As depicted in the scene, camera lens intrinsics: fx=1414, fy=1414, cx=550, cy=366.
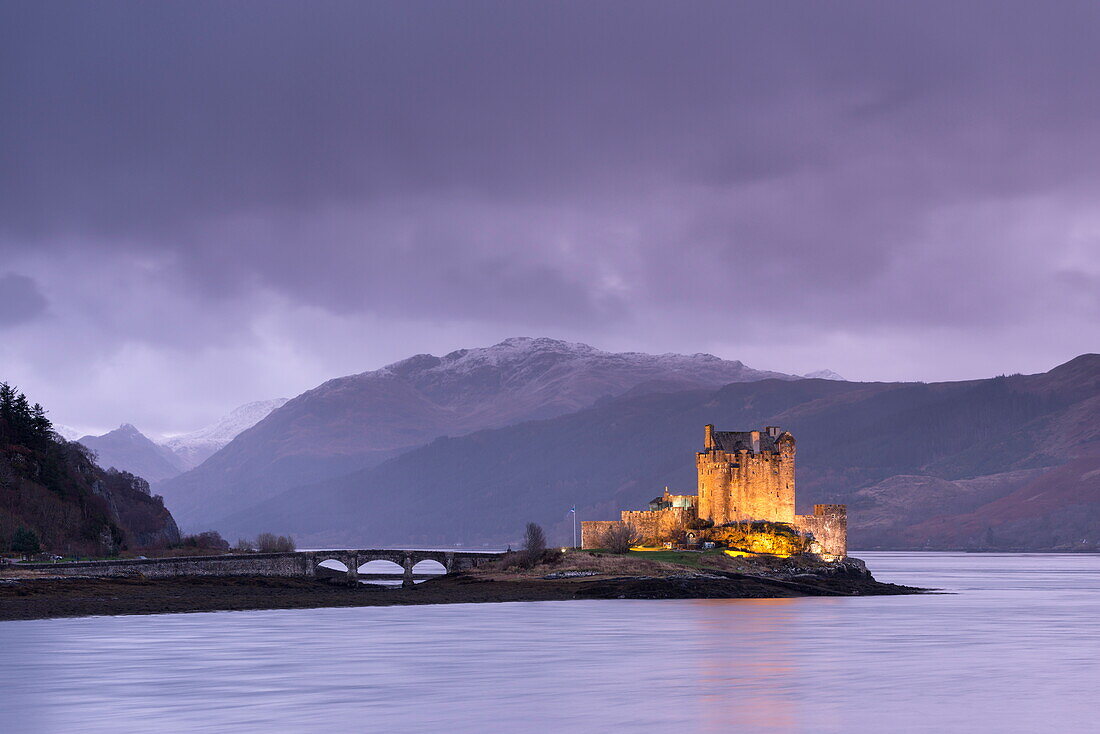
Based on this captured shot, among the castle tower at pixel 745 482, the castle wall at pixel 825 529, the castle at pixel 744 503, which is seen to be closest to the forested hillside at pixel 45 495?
the castle at pixel 744 503

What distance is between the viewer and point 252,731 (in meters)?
44.0

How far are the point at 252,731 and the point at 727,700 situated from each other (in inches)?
722

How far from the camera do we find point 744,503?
14712 centimetres

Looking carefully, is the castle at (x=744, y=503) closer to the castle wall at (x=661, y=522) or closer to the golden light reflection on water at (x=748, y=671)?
the castle wall at (x=661, y=522)

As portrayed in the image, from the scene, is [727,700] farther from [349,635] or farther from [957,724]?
[349,635]

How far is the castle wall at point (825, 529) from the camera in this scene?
148 metres

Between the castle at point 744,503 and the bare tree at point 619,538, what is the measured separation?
1456mm

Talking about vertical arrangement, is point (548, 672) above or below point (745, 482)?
below

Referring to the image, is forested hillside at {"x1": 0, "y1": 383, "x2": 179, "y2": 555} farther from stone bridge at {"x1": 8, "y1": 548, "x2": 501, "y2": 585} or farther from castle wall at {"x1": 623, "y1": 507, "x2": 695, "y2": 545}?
castle wall at {"x1": 623, "y1": 507, "x2": 695, "y2": 545}

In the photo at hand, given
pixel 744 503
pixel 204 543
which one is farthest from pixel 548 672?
pixel 204 543

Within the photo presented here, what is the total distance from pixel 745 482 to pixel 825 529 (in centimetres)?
988

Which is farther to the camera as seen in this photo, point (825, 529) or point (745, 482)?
point (825, 529)

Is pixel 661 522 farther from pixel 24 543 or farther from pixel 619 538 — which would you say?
pixel 24 543

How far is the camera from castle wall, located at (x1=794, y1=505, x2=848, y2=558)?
148m
